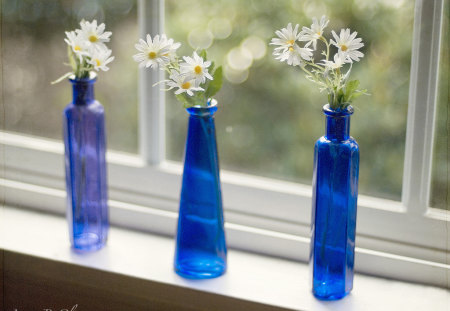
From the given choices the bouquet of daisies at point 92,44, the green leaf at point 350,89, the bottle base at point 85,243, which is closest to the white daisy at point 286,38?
the green leaf at point 350,89

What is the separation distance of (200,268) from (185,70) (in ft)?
1.23

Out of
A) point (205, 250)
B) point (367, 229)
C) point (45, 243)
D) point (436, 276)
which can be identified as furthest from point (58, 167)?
point (436, 276)

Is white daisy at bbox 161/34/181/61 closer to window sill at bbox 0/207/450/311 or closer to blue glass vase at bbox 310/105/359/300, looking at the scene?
blue glass vase at bbox 310/105/359/300

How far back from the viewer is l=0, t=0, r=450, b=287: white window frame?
3.79 ft

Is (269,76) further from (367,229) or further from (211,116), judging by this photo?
(367,229)

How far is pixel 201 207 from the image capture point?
1.19m

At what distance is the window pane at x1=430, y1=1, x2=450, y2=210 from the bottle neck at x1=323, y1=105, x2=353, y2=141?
19cm

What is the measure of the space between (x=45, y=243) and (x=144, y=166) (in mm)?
268

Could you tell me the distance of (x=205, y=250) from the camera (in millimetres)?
1206

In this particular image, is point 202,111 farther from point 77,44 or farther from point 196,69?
point 77,44

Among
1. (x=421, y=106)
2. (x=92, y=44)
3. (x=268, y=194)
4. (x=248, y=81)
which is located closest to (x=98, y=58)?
(x=92, y=44)

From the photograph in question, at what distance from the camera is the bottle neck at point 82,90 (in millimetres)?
1259

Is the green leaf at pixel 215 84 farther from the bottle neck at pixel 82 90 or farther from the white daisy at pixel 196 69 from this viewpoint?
the bottle neck at pixel 82 90

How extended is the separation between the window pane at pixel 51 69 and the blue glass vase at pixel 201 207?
36cm
